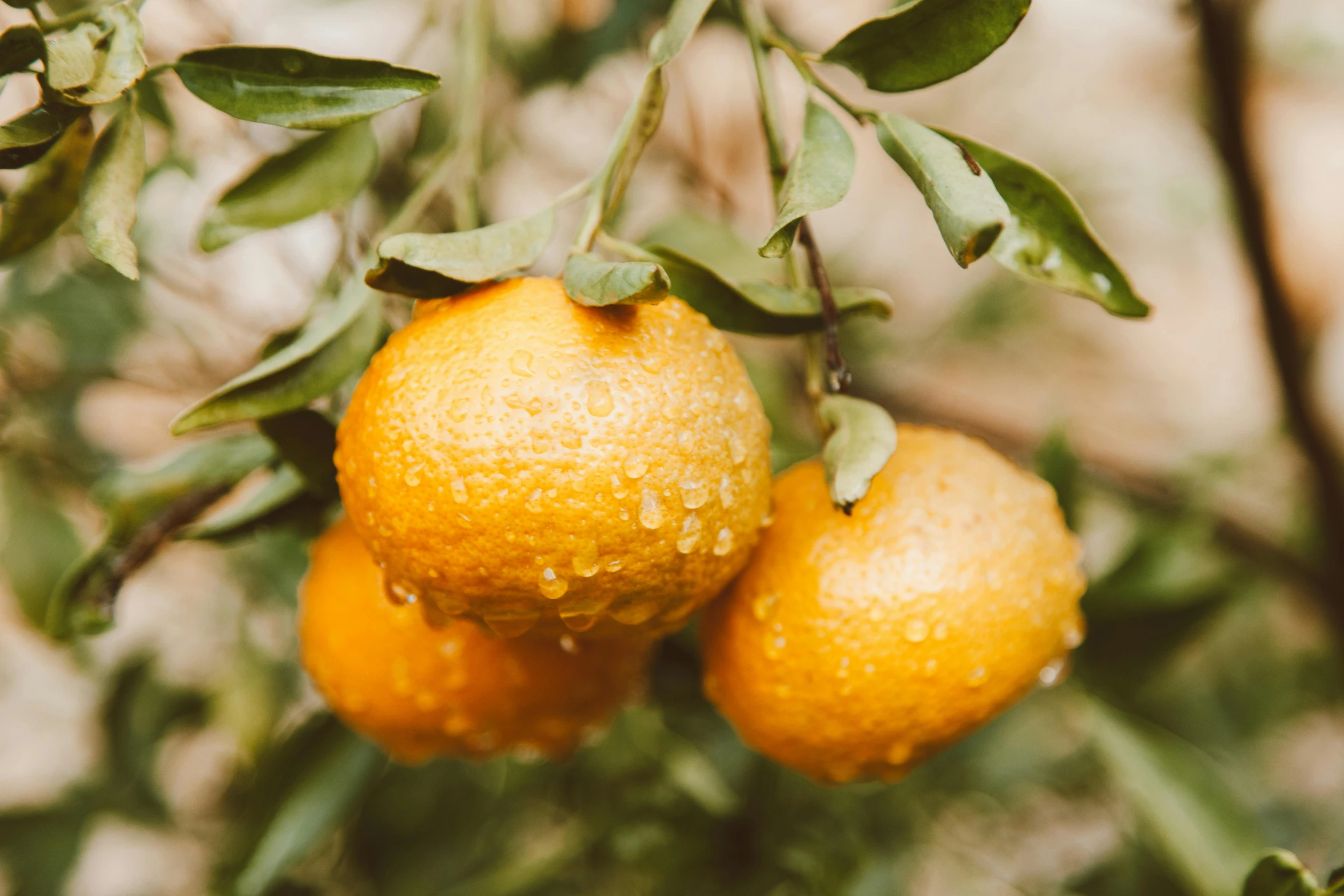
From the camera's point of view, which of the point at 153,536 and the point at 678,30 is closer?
the point at 678,30

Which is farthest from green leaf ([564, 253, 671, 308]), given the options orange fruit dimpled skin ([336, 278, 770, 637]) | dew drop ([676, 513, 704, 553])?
dew drop ([676, 513, 704, 553])

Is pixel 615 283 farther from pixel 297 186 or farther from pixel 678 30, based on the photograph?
pixel 297 186

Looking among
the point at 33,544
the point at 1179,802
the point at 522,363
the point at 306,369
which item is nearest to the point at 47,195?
the point at 306,369

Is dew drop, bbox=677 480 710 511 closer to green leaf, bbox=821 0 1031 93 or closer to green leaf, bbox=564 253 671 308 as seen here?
green leaf, bbox=564 253 671 308

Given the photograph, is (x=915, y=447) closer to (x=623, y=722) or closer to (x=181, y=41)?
(x=623, y=722)

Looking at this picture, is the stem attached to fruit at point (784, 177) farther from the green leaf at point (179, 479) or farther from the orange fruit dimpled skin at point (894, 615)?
the green leaf at point (179, 479)

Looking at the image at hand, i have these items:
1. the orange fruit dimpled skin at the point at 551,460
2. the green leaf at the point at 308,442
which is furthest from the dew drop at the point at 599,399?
the green leaf at the point at 308,442
